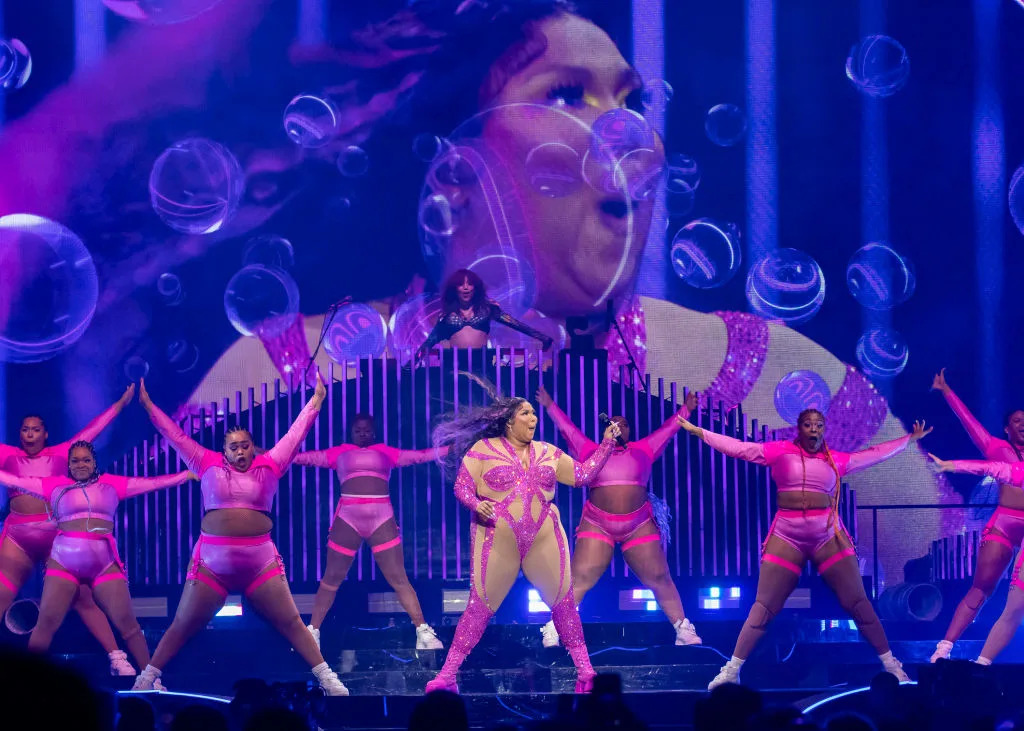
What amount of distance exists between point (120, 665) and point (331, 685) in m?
1.59

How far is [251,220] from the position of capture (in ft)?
32.6

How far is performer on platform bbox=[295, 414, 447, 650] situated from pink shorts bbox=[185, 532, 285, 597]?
1.12m

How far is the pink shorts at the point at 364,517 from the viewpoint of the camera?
26.2 feet

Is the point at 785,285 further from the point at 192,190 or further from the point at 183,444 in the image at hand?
the point at 183,444

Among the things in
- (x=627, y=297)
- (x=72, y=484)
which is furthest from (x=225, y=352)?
(x=627, y=297)

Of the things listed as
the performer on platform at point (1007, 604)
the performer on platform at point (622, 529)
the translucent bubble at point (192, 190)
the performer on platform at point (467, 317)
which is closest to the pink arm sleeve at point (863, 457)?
the performer on platform at point (1007, 604)

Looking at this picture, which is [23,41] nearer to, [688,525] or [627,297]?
[627,297]

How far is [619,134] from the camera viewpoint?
947cm

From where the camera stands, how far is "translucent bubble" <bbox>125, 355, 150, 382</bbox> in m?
9.88

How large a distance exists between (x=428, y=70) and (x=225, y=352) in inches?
114

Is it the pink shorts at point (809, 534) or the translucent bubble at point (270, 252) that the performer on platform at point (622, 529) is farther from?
the translucent bubble at point (270, 252)

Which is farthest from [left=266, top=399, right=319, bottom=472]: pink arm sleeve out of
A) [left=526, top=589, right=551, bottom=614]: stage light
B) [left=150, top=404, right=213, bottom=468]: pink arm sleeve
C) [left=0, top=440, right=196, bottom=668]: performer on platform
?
[left=526, top=589, right=551, bottom=614]: stage light

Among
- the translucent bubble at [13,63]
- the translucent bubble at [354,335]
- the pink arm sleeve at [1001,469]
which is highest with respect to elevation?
the translucent bubble at [13,63]

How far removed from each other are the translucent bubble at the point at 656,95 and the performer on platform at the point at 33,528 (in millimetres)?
4738
